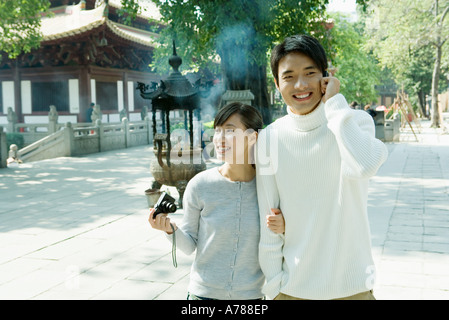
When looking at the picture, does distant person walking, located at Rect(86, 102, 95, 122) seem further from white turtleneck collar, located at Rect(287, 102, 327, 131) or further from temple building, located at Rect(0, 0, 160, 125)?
white turtleneck collar, located at Rect(287, 102, 327, 131)

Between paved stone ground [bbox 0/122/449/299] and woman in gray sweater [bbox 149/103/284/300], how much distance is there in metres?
1.95

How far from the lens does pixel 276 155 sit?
6.41 ft

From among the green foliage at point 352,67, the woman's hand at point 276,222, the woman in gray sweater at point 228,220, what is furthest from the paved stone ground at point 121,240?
the green foliage at point 352,67

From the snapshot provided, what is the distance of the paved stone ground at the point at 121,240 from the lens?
421 cm

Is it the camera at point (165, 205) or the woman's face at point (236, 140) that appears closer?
the camera at point (165, 205)

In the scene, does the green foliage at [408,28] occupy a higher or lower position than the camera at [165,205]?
higher

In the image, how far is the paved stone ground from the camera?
13.8ft

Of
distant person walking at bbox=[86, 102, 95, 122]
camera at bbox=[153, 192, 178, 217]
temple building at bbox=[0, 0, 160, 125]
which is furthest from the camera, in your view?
distant person walking at bbox=[86, 102, 95, 122]

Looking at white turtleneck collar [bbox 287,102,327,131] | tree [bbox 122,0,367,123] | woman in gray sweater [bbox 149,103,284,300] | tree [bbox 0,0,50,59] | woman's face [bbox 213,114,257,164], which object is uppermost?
tree [bbox 0,0,50,59]

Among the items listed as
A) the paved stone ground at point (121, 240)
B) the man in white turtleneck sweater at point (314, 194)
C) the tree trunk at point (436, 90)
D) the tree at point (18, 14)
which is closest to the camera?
the man in white turtleneck sweater at point (314, 194)

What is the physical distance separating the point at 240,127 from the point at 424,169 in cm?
1099

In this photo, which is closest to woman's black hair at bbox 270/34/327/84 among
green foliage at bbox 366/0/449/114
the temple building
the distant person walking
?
the temple building

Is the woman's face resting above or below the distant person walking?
below

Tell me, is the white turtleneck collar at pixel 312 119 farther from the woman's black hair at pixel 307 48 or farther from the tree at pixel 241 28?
the tree at pixel 241 28
